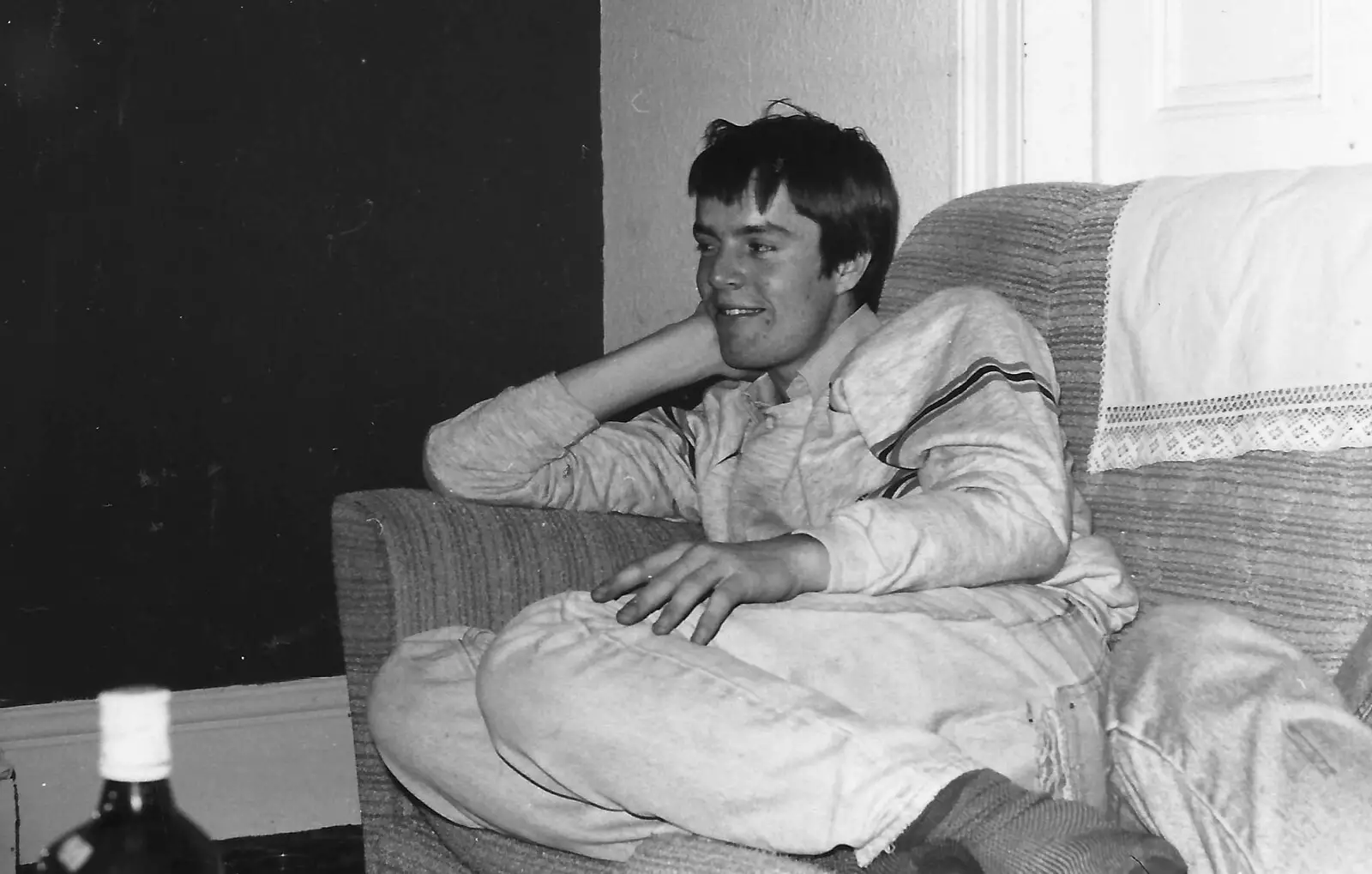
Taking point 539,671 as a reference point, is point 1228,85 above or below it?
above

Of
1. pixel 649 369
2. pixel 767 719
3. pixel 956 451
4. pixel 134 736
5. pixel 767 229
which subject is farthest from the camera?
pixel 649 369

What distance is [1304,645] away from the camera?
134cm

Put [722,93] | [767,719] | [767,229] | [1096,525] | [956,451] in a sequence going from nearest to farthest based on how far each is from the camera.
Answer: [767,719]
[956,451]
[1096,525]
[767,229]
[722,93]

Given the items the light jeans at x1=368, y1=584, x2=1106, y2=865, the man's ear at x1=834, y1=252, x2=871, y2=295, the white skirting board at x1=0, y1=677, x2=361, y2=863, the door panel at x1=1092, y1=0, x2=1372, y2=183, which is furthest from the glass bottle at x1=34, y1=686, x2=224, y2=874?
the white skirting board at x1=0, y1=677, x2=361, y2=863

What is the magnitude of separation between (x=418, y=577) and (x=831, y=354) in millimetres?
508


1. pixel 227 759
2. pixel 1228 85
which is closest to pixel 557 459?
pixel 1228 85

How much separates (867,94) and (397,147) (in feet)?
2.84

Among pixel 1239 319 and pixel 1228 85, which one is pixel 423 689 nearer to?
pixel 1239 319

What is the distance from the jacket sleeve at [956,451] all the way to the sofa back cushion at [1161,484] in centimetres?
13

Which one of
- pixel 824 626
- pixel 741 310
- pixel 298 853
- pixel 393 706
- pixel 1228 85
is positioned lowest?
pixel 298 853

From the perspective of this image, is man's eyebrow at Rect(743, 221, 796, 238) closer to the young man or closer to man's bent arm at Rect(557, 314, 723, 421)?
the young man

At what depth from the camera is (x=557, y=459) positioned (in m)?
1.92

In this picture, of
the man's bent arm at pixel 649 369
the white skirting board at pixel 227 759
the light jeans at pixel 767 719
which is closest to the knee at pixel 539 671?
the light jeans at pixel 767 719

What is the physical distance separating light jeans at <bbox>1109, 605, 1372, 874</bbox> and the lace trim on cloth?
7.1 inches
